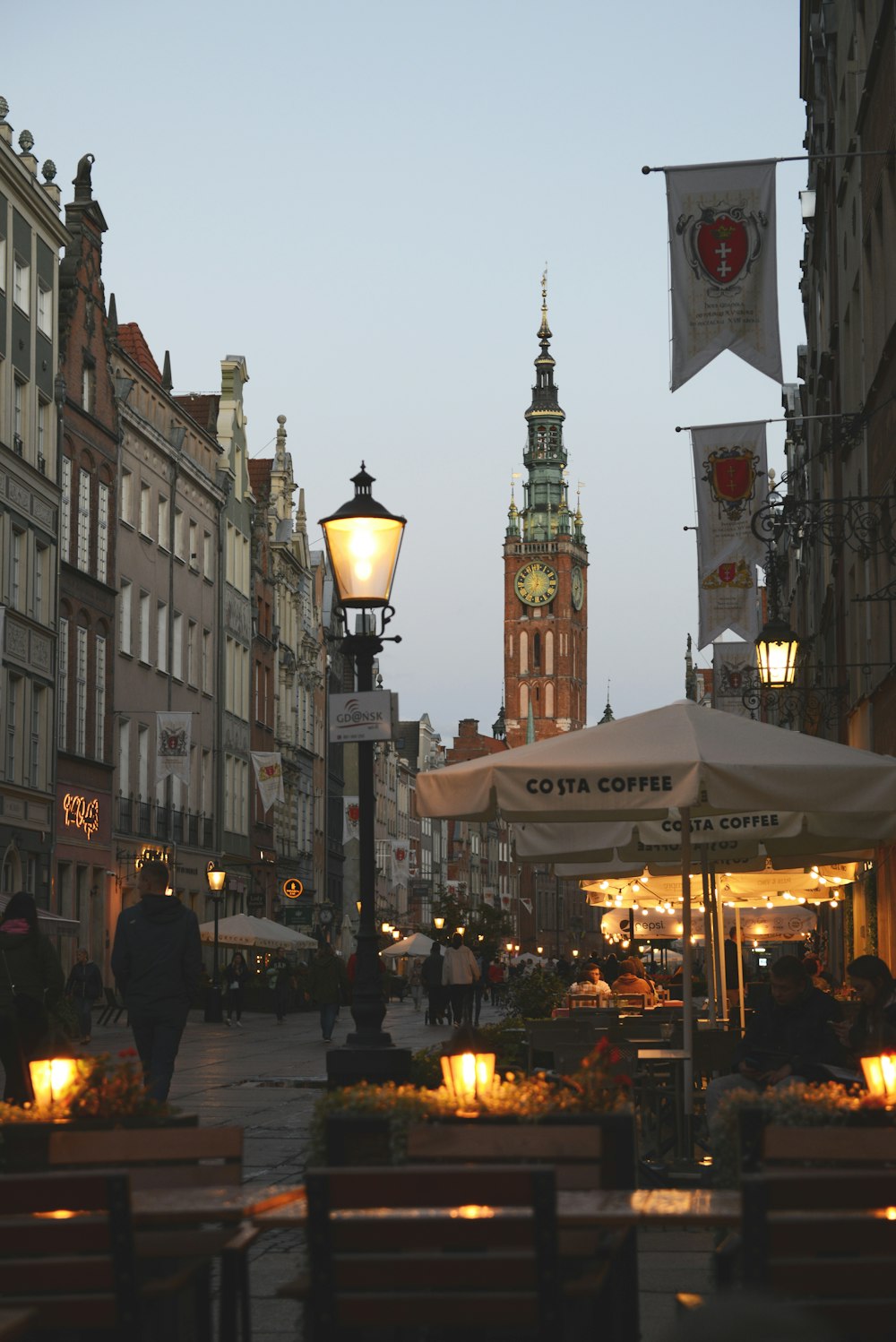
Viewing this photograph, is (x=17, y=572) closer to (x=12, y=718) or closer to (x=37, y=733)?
(x=12, y=718)

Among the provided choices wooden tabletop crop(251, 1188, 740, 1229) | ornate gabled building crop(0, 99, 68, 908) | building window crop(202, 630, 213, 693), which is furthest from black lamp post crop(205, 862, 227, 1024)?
wooden tabletop crop(251, 1188, 740, 1229)

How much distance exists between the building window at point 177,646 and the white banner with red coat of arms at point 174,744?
1064cm

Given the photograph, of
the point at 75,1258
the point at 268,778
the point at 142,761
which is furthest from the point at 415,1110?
the point at 268,778

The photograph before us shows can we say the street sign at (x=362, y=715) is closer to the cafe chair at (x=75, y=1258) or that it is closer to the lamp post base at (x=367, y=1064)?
the lamp post base at (x=367, y=1064)

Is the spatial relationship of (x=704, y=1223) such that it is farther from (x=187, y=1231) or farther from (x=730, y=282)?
(x=730, y=282)

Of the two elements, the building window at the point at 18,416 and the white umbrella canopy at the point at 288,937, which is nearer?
the building window at the point at 18,416

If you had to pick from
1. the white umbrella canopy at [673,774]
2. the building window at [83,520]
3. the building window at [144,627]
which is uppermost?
the building window at [83,520]

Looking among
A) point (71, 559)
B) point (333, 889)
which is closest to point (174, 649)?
point (71, 559)

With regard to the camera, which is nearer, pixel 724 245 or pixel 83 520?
pixel 724 245

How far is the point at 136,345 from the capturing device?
61500 mm

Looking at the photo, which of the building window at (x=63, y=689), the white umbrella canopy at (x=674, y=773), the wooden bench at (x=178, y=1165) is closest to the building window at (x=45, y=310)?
the building window at (x=63, y=689)

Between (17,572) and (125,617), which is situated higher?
(125,617)

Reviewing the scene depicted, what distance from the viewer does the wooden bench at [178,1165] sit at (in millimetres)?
6363

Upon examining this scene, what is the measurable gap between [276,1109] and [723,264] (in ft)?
27.7
